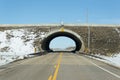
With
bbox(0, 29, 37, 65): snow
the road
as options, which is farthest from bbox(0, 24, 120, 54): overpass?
the road

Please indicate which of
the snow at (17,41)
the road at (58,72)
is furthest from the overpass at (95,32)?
the road at (58,72)

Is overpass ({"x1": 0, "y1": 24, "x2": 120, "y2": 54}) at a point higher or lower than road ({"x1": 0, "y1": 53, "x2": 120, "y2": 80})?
higher

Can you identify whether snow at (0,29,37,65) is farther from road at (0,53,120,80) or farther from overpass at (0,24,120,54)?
road at (0,53,120,80)

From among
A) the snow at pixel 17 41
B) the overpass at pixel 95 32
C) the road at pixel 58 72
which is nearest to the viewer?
the road at pixel 58 72

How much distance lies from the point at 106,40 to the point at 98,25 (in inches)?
286

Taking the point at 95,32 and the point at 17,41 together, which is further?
the point at 95,32

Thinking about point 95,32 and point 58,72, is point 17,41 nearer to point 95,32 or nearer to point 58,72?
point 95,32

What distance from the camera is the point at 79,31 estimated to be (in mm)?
70062

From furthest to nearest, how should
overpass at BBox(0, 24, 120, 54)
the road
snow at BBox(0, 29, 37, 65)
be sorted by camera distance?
1. overpass at BBox(0, 24, 120, 54)
2. snow at BBox(0, 29, 37, 65)
3. the road

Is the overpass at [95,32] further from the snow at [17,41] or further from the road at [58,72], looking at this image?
the road at [58,72]

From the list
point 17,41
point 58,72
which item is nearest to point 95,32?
point 17,41

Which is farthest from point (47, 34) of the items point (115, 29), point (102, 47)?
point (115, 29)

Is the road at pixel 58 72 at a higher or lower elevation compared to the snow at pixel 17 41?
lower

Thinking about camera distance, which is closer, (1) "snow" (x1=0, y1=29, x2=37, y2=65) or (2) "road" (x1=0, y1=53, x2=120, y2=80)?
(2) "road" (x1=0, y1=53, x2=120, y2=80)
